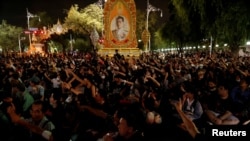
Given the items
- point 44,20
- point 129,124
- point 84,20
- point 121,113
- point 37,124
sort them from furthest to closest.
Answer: point 44,20, point 84,20, point 121,113, point 37,124, point 129,124

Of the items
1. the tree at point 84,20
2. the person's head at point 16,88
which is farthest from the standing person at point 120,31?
the tree at point 84,20

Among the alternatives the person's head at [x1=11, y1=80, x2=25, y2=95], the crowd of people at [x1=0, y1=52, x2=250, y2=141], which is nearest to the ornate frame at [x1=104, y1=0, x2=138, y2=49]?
the crowd of people at [x1=0, y1=52, x2=250, y2=141]

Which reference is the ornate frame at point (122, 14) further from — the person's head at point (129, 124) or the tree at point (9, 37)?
the tree at point (9, 37)

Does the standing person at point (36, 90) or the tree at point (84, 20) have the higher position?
the tree at point (84, 20)

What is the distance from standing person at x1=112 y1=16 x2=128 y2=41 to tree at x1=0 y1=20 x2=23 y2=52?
3022 inches

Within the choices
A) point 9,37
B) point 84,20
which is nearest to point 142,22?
point 84,20

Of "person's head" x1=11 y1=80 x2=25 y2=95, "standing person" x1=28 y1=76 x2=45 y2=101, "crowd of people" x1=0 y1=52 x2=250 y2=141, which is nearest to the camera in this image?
"crowd of people" x1=0 y1=52 x2=250 y2=141

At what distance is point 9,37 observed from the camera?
10575cm

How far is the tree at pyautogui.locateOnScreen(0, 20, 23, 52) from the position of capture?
10304 cm

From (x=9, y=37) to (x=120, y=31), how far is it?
80969 millimetres

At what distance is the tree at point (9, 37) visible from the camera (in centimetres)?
10304

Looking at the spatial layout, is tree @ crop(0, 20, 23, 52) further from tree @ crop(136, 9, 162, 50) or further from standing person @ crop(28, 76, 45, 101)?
standing person @ crop(28, 76, 45, 101)

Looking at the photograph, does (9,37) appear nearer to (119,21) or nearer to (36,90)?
(119,21)

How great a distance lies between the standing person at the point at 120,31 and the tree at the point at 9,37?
76.8 metres
